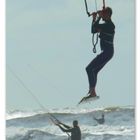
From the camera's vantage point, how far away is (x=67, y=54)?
59.1 inches

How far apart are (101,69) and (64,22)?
0.64 feet

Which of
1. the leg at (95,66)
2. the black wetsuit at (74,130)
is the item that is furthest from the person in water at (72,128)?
the leg at (95,66)

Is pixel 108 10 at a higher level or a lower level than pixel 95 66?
higher

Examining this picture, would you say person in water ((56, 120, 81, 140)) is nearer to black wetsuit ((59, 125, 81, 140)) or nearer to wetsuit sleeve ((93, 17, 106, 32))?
black wetsuit ((59, 125, 81, 140))

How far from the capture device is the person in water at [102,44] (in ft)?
4.96

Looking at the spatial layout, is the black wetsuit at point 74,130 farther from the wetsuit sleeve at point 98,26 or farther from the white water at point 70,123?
the wetsuit sleeve at point 98,26

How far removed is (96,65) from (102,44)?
74 mm

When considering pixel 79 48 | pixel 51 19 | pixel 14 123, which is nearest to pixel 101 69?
pixel 79 48

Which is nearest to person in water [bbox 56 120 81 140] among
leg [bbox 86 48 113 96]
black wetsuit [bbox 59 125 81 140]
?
black wetsuit [bbox 59 125 81 140]

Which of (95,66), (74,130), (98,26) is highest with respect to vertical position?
(98,26)

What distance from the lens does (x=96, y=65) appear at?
1.52 meters

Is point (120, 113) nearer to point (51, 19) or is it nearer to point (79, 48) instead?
point (79, 48)

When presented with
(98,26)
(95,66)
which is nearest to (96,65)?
(95,66)

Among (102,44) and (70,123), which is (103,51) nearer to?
(102,44)
